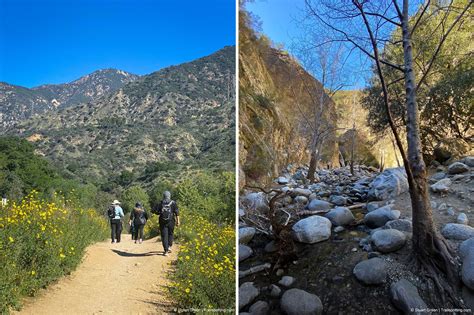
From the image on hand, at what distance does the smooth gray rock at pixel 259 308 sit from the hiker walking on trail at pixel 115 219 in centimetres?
174

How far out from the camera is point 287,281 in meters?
1.89

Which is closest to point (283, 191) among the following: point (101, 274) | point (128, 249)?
point (101, 274)

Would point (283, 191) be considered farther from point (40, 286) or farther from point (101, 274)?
point (40, 286)

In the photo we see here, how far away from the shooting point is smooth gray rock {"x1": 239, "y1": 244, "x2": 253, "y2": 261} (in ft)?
6.84

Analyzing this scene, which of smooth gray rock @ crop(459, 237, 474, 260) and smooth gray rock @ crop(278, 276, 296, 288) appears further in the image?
smooth gray rock @ crop(278, 276, 296, 288)

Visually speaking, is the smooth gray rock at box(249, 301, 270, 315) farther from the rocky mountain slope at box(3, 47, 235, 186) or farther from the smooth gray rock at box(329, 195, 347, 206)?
the rocky mountain slope at box(3, 47, 235, 186)

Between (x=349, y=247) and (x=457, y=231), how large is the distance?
1.65 ft

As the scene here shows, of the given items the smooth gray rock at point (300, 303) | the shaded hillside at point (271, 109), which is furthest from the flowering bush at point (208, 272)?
the shaded hillside at point (271, 109)

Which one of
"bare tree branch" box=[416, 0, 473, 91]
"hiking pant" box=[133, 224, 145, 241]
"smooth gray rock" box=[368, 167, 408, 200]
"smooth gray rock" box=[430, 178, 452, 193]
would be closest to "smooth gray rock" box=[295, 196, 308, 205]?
"smooth gray rock" box=[368, 167, 408, 200]

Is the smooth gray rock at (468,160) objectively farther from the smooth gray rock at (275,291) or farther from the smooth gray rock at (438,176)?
the smooth gray rock at (275,291)

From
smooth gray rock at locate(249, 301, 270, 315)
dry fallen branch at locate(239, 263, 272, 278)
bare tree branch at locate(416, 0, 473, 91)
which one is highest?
bare tree branch at locate(416, 0, 473, 91)

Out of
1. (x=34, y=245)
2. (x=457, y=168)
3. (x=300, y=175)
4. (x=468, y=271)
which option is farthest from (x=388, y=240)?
(x=34, y=245)

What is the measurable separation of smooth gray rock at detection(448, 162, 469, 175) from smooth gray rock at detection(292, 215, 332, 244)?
2.35ft

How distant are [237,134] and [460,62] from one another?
131 centimetres
